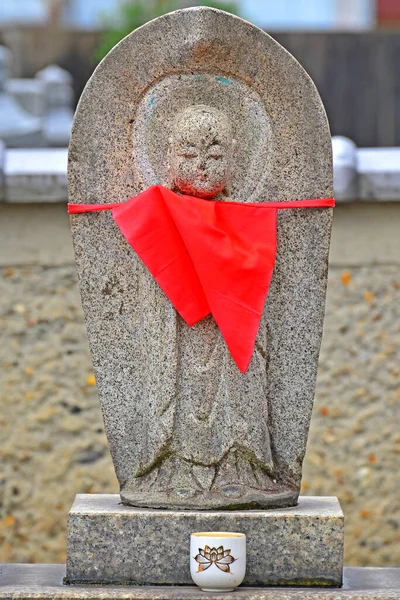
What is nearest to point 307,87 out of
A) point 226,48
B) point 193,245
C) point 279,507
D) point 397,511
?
point 226,48

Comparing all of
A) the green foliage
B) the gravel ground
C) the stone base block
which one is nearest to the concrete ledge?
the gravel ground

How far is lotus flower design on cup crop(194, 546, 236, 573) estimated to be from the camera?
3.68m

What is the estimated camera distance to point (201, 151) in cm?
399

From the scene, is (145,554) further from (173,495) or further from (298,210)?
(298,210)

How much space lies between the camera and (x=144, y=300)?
409 centimetres

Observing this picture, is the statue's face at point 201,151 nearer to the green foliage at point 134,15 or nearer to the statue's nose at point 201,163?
the statue's nose at point 201,163

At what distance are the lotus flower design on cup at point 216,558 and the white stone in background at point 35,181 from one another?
2.30 meters

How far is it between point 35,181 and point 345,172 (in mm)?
1281

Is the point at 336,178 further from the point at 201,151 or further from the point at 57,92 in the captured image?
the point at 57,92

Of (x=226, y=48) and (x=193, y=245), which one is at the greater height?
(x=226, y=48)

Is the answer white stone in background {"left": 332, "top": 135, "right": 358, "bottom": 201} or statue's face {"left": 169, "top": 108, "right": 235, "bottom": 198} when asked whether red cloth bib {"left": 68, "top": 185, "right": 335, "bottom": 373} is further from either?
white stone in background {"left": 332, "top": 135, "right": 358, "bottom": 201}

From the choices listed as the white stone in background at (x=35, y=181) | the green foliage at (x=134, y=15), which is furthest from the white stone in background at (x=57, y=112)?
the white stone in background at (x=35, y=181)

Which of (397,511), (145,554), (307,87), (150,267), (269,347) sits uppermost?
(307,87)

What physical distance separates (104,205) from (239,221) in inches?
16.1
